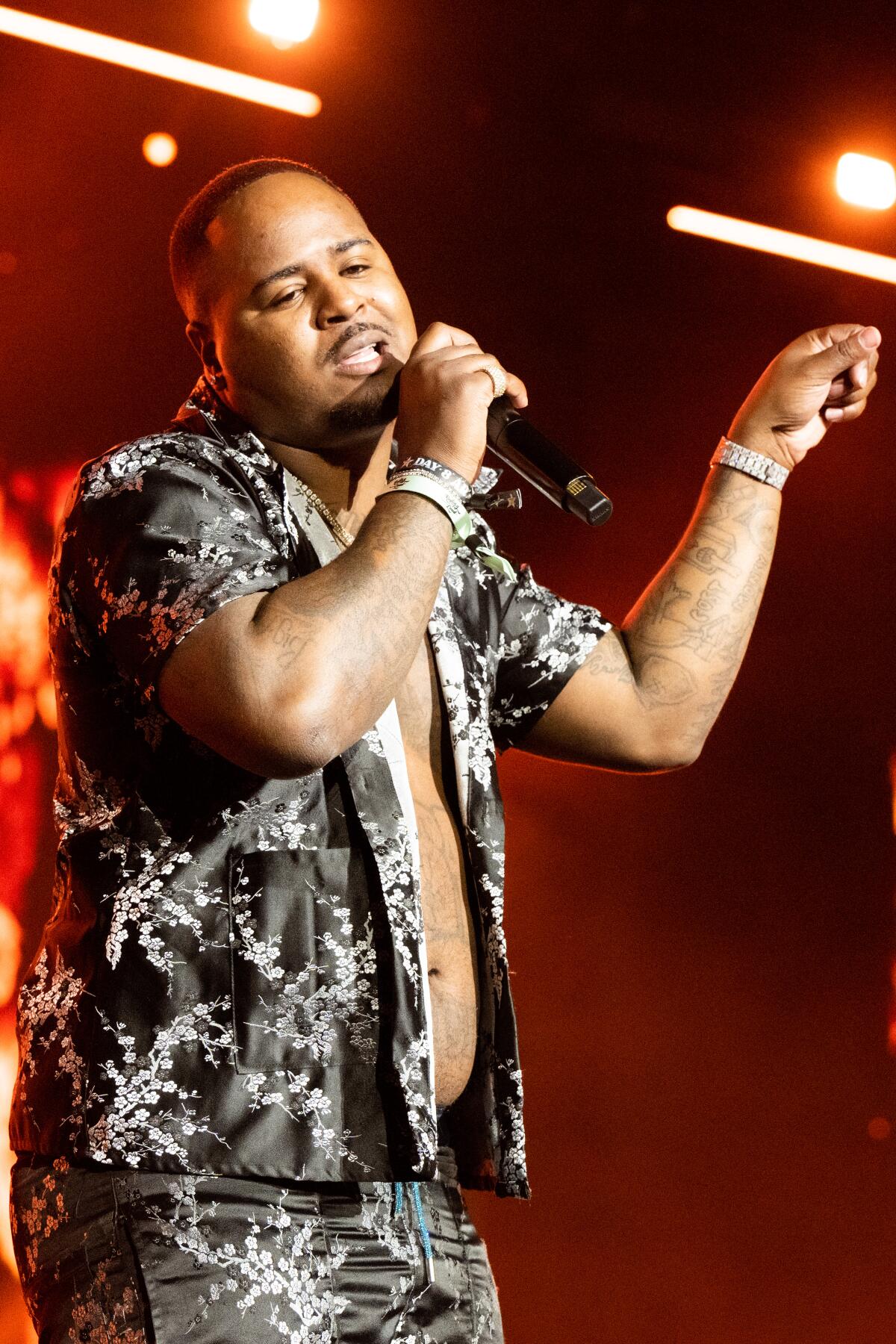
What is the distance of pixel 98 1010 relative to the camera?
1367mm

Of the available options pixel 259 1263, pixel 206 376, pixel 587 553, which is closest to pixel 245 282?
pixel 206 376

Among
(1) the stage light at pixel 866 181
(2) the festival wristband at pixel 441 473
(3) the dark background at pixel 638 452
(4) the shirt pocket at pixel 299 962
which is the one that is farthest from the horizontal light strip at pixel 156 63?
(4) the shirt pocket at pixel 299 962

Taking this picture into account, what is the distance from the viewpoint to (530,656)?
190cm

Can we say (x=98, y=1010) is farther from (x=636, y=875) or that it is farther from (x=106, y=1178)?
(x=636, y=875)

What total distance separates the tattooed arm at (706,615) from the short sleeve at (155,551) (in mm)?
536

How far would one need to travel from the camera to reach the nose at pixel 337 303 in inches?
69.5

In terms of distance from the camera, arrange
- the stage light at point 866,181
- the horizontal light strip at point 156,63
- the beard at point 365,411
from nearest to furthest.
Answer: the beard at point 365,411, the horizontal light strip at point 156,63, the stage light at point 866,181

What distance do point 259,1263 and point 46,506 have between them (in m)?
2.18

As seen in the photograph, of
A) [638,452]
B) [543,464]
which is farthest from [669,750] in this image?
[638,452]

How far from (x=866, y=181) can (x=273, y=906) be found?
2676 millimetres

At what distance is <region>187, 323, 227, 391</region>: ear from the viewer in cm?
189

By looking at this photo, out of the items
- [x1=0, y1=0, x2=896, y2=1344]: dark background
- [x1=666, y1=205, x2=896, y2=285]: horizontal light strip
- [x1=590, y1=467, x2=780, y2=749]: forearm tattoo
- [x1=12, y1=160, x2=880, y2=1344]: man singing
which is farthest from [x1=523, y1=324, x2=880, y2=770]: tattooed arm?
[x1=666, y1=205, x2=896, y2=285]: horizontal light strip

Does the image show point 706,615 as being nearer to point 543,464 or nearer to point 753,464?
point 753,464

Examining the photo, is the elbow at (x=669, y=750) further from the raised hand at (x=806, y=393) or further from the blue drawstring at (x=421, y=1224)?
the blue drawstring at (x=421, y=1224)
